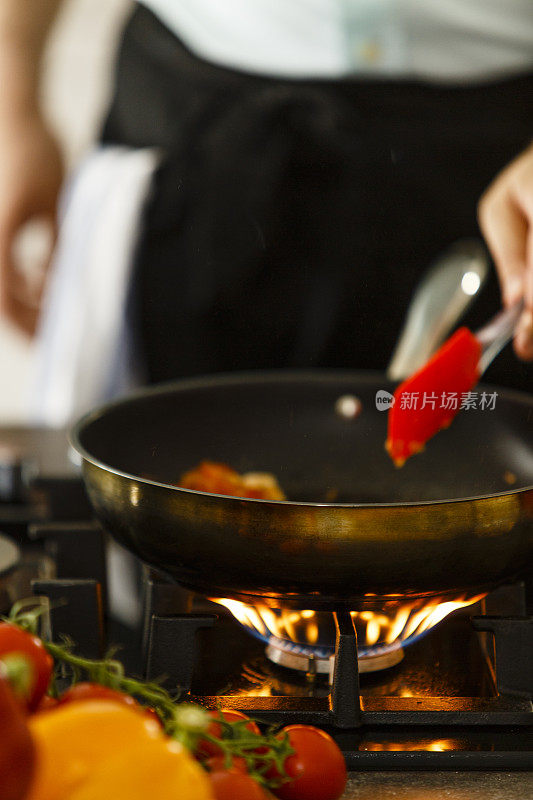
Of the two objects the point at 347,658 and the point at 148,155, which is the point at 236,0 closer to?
the point at 148,155

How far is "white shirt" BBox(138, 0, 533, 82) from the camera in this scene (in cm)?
110

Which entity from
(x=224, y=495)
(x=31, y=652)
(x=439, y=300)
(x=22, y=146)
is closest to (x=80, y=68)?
(x=22, y=146)

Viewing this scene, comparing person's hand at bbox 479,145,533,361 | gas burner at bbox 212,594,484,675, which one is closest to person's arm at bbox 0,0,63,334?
person's hand at bbox 479,145,533,361

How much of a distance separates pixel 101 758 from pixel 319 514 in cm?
23

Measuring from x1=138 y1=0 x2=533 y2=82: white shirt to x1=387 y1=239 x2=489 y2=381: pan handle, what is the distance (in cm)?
22

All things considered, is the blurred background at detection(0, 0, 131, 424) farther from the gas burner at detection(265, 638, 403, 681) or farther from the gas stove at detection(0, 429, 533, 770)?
the gas burner at detection(265, 638, 403, 681)

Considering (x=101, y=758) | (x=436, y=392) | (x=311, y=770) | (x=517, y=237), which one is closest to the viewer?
(x=101, y=758)

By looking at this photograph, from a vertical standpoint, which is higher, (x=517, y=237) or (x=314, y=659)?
(x=517, y=237)

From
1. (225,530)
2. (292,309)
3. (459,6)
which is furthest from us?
(292,309)

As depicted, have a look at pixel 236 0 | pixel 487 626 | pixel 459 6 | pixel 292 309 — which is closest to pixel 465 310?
pixel 292 309

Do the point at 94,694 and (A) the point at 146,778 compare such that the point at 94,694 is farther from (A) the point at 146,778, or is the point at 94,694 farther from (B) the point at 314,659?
(B) the point at 314,659

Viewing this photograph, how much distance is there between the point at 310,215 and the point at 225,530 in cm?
70

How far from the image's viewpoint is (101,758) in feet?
1.21

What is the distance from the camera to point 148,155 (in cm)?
117
